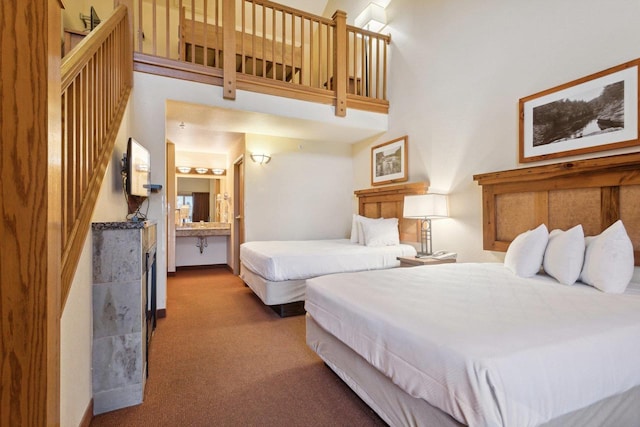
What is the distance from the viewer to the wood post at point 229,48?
3191 mm

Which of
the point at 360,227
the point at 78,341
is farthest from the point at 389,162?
the point at 78,341

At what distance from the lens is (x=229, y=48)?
10.6ft

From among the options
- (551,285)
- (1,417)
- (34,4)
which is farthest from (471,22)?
(1,417)

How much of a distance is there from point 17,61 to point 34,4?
0.50ft

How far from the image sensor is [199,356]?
88.2 inches

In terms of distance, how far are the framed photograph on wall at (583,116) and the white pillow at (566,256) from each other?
0.70m

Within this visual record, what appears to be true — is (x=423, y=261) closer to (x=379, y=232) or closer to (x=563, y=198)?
(x=379, y=232)

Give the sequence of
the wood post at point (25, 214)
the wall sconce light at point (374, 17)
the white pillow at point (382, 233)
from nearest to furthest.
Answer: the wood post at point (25, 214), the white pillow at point (382, 233), the wall sconce light at point (374, 17)

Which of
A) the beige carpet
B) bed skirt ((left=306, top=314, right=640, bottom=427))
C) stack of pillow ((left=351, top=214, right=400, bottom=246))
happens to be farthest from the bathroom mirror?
bed skirt ((left=306, top=314, right=640, bottom=427))

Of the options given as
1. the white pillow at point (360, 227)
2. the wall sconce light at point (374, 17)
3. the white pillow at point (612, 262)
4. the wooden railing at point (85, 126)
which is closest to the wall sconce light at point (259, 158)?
the white pillow at point (360, 227)

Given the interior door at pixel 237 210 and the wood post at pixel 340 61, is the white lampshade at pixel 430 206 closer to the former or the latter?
the wood post at pixel 340 61

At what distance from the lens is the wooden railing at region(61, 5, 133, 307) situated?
128cm

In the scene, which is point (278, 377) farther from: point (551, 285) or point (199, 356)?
point (551, 285)

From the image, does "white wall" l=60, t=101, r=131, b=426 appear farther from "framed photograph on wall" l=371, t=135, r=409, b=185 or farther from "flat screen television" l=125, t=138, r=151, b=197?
"framed photograph on wall" l=371, t=135, r=409, b=185
